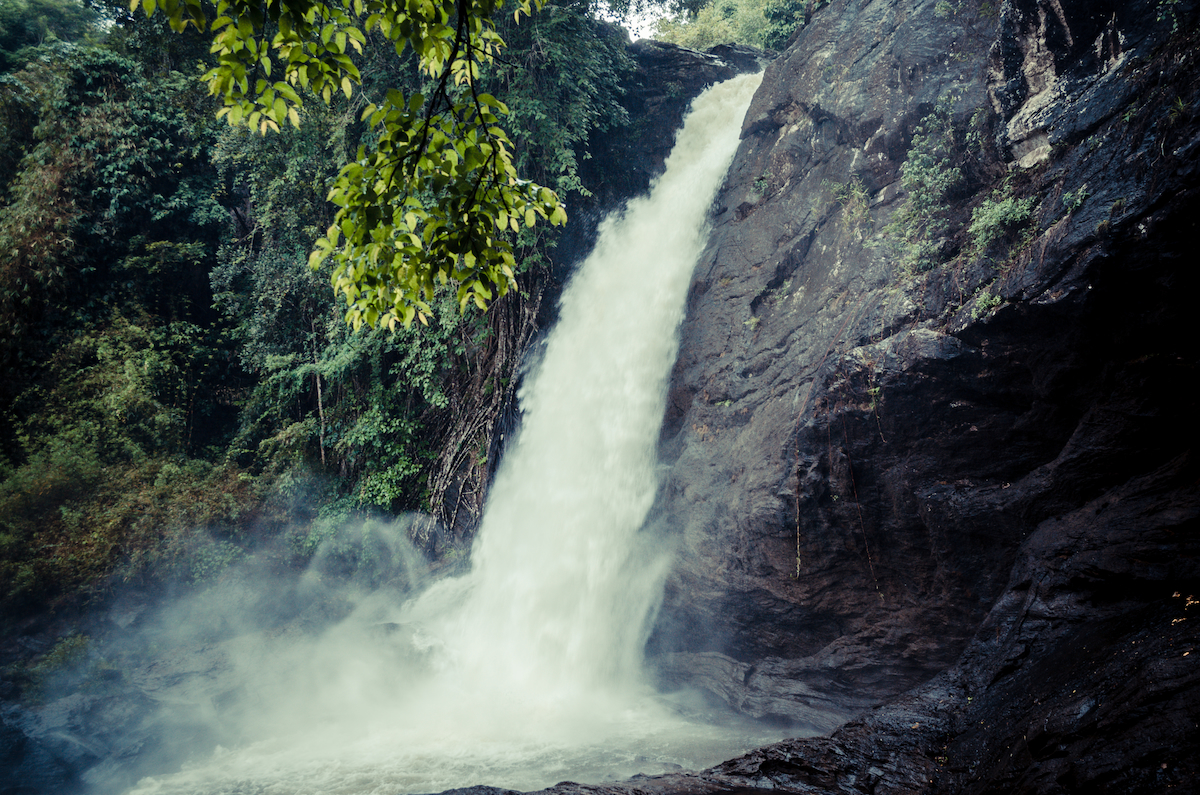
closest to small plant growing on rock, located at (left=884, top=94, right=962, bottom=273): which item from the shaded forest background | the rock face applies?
the rock face

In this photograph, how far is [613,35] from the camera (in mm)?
12492

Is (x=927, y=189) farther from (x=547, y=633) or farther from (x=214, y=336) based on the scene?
(x=214, y=336)

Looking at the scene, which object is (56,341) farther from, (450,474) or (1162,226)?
(1162,226)

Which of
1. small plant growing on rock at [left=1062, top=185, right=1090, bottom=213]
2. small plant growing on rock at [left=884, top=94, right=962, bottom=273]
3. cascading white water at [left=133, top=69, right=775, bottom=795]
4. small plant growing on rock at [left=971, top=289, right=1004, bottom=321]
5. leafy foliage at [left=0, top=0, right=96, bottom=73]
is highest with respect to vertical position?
leafy foliage at [left=0, top=0, right=96, bottom=73]

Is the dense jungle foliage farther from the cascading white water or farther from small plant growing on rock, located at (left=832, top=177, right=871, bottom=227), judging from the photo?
small plant growing on rock, located at (left=832, top=177, right=871, bottom=227)

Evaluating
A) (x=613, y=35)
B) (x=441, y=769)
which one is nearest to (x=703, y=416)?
(x=441, y=769)

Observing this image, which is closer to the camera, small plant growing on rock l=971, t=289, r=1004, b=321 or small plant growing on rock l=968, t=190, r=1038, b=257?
small plant growing on rock l=971, t=289, r=1004, b=321

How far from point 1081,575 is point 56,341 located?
1499cm

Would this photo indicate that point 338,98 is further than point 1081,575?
Yes

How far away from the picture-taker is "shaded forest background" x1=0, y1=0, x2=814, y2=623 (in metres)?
9.85

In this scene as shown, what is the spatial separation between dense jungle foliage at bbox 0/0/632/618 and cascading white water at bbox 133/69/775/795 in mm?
1287

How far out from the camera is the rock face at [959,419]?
3352 mm

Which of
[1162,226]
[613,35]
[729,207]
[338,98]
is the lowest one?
[1162,226]

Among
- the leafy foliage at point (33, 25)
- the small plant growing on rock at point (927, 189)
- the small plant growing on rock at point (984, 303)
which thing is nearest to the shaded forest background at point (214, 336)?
the leafy foliage at point (33, 25)
